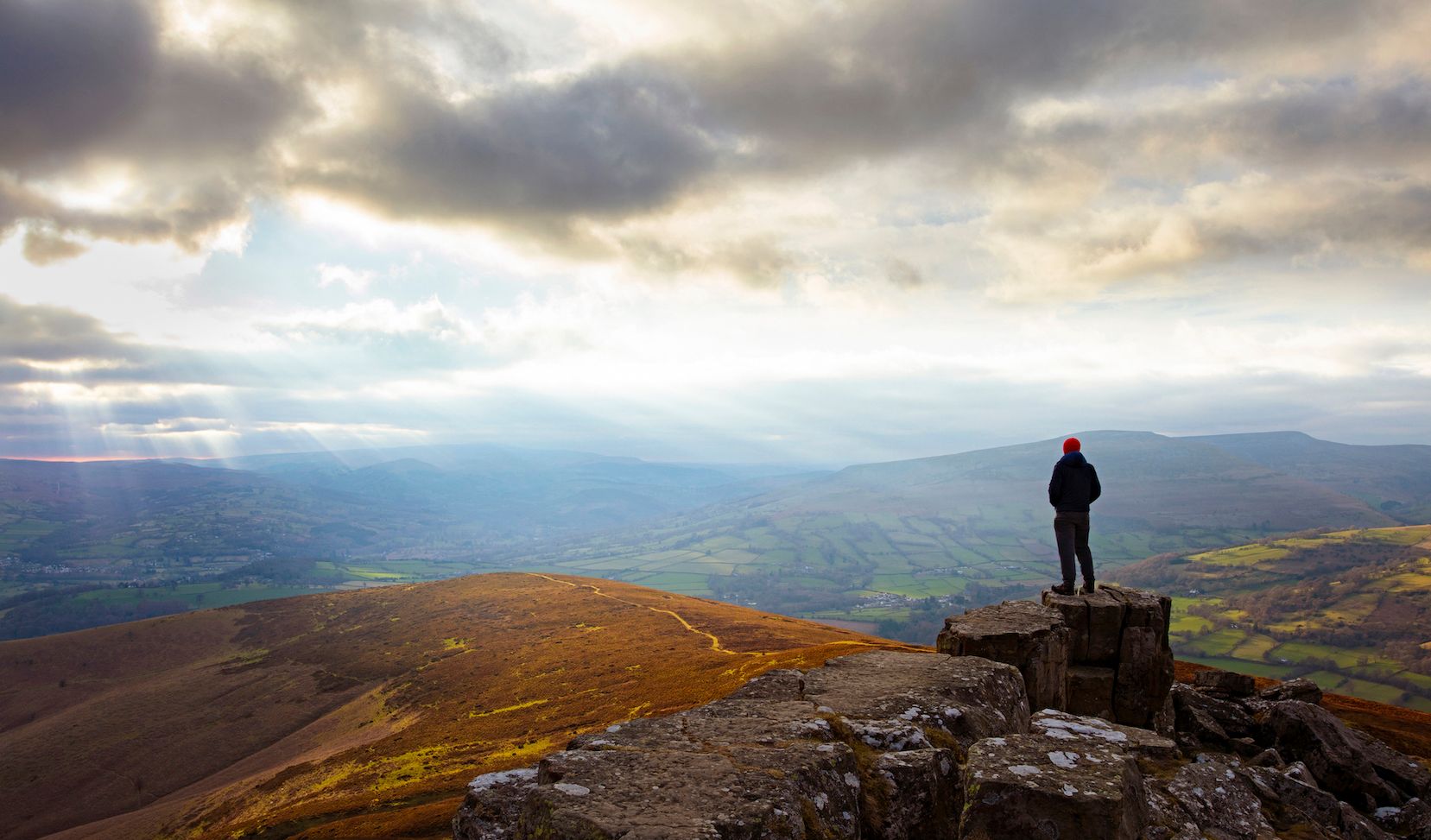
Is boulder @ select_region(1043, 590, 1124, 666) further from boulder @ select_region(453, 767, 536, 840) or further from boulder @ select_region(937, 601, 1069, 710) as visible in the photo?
boulder @ select_region(453, 767, 536, 840)

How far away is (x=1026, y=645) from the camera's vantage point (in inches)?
670

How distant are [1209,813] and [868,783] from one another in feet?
27.3

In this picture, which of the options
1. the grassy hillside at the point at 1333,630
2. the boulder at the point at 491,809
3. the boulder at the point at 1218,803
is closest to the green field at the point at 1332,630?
the grassy hillside at the point at 1333,630

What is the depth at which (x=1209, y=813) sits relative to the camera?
12414mm

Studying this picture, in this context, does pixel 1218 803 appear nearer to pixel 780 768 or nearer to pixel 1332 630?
pixel 780 768

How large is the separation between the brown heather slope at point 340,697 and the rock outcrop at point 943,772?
20.0 m

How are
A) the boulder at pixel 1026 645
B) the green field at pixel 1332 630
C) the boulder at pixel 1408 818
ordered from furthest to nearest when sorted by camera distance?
1. the green field at pixel 1332 630
2. the boulder at pixel 1408 818
3. the boulder at pixel 1026 645

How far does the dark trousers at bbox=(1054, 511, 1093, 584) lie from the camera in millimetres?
22359

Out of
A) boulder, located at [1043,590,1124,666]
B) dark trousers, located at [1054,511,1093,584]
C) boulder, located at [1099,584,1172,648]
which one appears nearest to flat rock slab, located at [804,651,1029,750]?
boulder, located at [1043,590,1124,666]

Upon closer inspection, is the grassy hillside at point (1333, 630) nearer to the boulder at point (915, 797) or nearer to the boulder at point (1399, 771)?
the boulder at point (1399, 771)

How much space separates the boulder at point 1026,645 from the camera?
55.6 ft

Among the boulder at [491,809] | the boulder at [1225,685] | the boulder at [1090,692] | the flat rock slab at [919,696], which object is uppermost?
the flat rock slab at [919,696]

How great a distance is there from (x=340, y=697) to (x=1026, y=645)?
92401 mm

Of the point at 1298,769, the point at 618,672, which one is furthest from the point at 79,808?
the point at 1298,769
